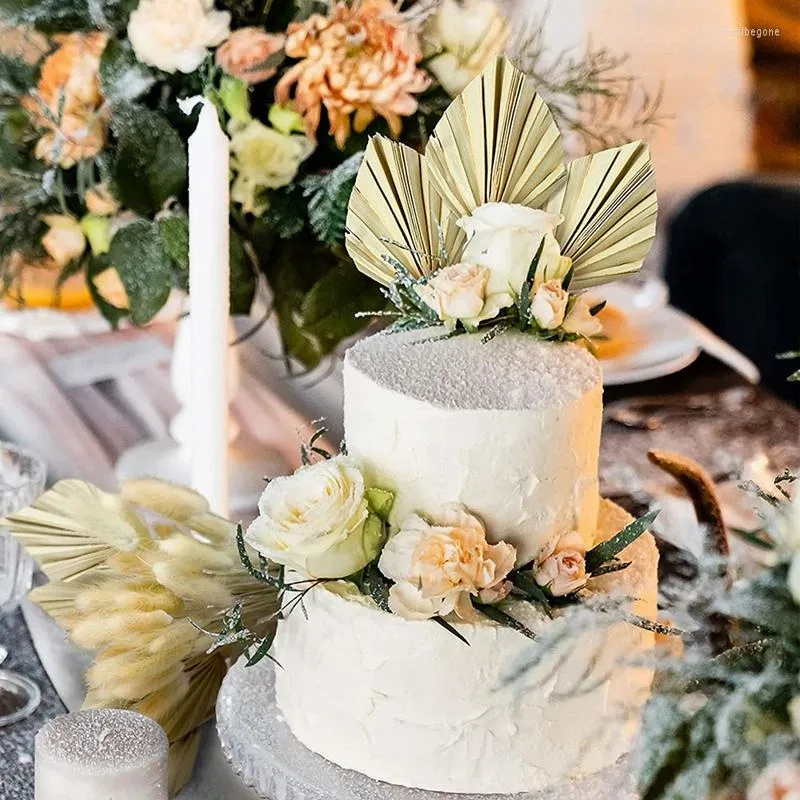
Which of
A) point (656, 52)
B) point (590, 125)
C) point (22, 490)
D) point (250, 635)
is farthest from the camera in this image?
point (656, 52)

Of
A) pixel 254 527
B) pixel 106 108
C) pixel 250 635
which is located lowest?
pixel 250 635

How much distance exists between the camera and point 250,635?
788 millimetres

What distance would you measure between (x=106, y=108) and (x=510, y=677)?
2.60 feet

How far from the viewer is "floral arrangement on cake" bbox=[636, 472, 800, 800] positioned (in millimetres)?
497

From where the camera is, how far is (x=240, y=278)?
1.19m

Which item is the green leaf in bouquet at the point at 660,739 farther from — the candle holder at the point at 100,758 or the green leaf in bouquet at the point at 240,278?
the green leaf in bouquet at the point at 240,278

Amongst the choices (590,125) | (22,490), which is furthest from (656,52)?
(22,490)

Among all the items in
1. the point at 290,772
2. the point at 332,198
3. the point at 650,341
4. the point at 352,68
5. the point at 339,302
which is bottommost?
the point at 650,341

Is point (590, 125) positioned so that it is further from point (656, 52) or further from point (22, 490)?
point (656, 52)

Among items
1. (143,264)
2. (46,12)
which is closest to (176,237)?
(143,264)

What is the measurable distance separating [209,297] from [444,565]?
384 millimetres

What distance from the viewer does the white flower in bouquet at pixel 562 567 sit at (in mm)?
712

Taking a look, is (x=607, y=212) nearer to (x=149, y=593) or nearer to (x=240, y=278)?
(x=149, y=593)

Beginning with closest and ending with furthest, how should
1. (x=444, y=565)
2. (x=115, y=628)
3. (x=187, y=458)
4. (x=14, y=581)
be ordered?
(x=444, y=565) → (x=115, y=628) → (x=14, y=581) → (x=187, y=458)
